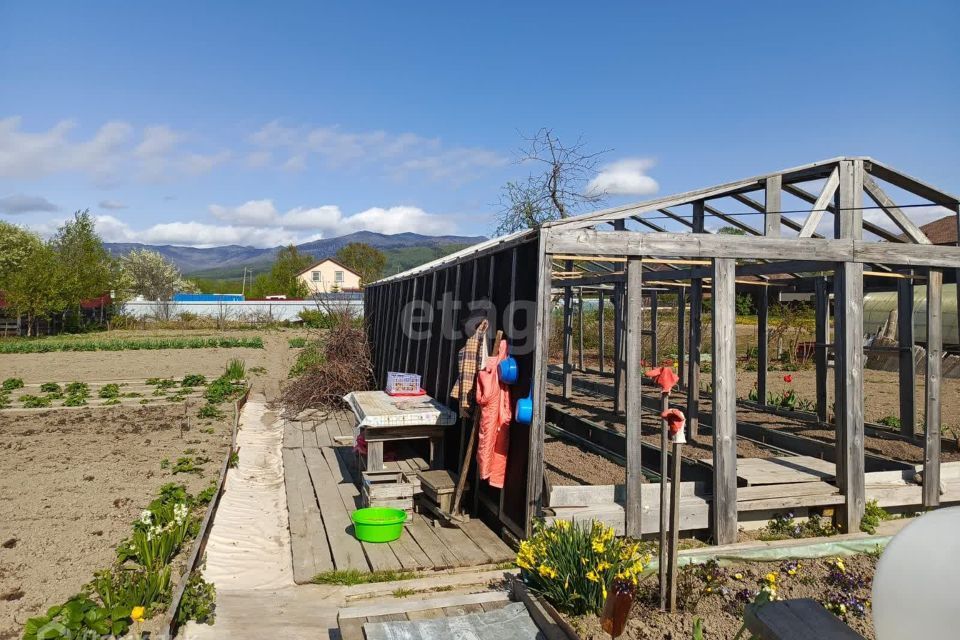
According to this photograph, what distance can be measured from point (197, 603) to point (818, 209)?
5804 millimetres

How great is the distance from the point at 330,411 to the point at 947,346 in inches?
595

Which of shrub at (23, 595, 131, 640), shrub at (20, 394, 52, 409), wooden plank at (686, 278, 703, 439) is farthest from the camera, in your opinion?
shrub at (20, 394, 52, 409)

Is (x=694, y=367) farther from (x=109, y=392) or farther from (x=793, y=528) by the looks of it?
(x=109, y=392)

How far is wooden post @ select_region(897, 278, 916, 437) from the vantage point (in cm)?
761

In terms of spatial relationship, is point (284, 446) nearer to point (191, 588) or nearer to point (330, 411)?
point (330, 411)

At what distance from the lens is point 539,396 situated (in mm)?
5309

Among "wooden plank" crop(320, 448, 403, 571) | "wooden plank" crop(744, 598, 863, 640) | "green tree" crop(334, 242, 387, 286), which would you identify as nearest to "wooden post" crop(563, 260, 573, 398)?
"wooden plank" crop(320, 448, 403, 571)

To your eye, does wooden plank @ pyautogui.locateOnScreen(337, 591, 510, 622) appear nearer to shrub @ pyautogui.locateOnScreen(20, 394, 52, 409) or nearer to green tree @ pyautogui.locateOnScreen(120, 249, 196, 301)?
shrub @ pyautogui.locateOnScreen(20, 394, 52, 409)

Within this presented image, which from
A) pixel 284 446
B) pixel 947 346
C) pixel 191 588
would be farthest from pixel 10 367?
pixel 947 346

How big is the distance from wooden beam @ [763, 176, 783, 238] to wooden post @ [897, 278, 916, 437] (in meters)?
2.71

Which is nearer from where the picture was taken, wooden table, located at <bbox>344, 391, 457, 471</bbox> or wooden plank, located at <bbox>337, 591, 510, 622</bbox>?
wooden plank, located at <bbox>337, 591, 510, 622</bbox>

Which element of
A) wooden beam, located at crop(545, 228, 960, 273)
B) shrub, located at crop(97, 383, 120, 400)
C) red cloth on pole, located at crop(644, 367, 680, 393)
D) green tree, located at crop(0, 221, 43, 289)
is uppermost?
green tree, located at crop(0, 221, 43, 289)

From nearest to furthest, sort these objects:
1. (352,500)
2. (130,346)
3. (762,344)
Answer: (352,500), (762,344), (130,346)

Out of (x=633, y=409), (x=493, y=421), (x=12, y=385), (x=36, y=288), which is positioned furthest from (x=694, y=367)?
(x=36, y=288)
